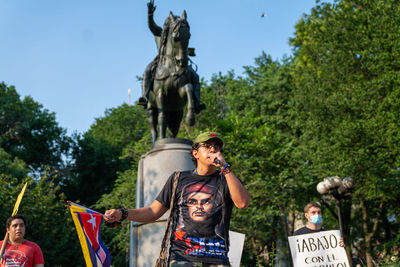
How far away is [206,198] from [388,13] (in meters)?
19.8

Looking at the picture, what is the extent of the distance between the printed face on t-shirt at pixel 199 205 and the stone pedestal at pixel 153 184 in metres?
4.92

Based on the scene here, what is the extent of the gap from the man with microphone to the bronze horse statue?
5.87m

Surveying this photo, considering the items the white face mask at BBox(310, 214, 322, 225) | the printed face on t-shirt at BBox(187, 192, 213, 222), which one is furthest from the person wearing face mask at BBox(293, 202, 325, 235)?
the printed face on t-shirt at BBox(187, 192, 213, 222)

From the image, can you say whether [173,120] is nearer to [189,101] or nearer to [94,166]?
[189,101]

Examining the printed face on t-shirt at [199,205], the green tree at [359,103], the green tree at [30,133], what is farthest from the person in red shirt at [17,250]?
the green tree at [30,133]

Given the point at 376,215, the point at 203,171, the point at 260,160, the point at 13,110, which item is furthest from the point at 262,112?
the point at 203,171

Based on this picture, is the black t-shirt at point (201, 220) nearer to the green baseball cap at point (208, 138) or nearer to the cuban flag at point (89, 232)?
the green baseball cap at point (208, 138)

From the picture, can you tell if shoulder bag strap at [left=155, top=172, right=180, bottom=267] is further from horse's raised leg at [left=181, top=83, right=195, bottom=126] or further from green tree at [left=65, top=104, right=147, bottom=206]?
green tree at [left=65, top=104, right=147, bottom=206]

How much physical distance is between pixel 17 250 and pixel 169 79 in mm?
4879

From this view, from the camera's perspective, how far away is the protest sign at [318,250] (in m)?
7.29

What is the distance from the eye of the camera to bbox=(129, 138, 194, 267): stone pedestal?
842 cm

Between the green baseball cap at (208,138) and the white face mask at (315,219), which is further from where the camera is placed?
the white face mask at (315,219)

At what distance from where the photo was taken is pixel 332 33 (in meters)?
22.5

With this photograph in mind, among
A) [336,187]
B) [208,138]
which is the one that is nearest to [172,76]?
[208,138]
